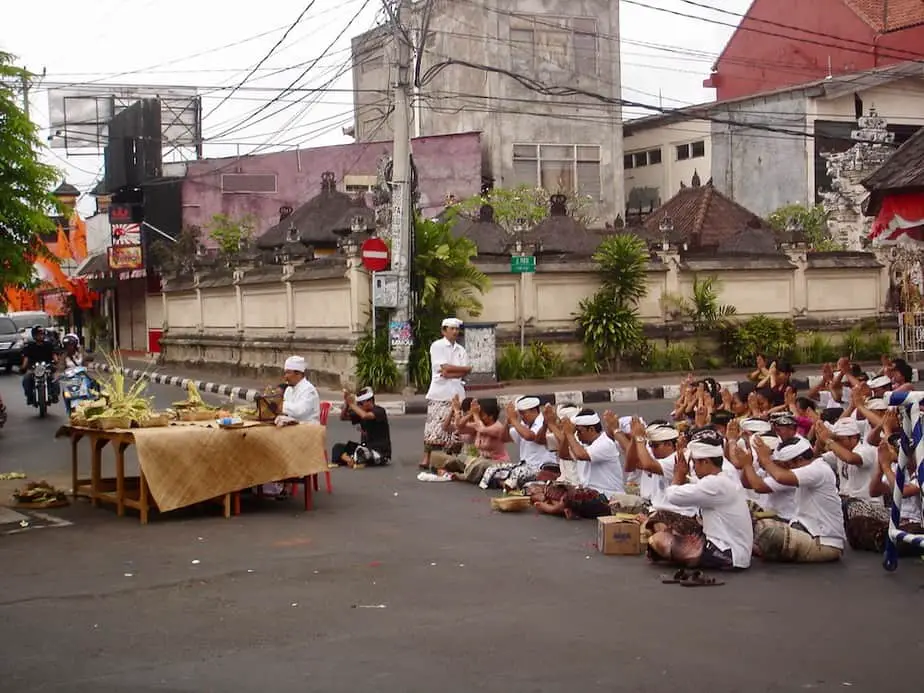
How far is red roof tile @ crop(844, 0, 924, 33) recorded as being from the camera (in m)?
46.3

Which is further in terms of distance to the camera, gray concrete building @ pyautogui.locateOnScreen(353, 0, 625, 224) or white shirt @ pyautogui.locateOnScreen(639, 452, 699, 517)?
gray concrete building @ pyautogui.locateOnScreen(353, 0, 625, 224)

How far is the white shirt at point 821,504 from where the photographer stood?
891 cm

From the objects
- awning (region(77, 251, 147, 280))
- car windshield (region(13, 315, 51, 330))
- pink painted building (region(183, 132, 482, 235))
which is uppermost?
pink painted building (region(183, 132, 482, 235))

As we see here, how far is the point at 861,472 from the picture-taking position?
32.7ft

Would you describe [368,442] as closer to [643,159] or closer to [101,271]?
[101,271]

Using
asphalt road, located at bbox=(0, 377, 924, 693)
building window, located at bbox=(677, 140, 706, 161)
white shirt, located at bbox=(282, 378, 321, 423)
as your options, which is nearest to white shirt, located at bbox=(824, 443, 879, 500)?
asphalt road, located at bbox=(0, 377, 924, 693)

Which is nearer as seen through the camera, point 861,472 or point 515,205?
point 861,472

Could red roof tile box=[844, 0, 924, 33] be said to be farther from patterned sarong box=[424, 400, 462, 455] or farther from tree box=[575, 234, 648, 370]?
patterned sarong box=[424, 400, 462, 455]

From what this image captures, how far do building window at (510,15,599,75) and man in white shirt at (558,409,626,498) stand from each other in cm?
3534

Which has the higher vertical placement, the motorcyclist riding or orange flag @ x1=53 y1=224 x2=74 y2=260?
orange flag @ x1=53 y1=224 x2=74 y2=260

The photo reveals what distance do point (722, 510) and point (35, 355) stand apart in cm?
1644

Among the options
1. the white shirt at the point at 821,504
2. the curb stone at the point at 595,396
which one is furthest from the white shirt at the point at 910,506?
the curb stone at the point at 595,396

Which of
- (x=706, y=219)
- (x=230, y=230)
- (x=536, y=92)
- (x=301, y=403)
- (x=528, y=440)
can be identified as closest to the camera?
(x=528, y=440)

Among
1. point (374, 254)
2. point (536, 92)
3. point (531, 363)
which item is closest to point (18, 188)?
point (374, 254)
